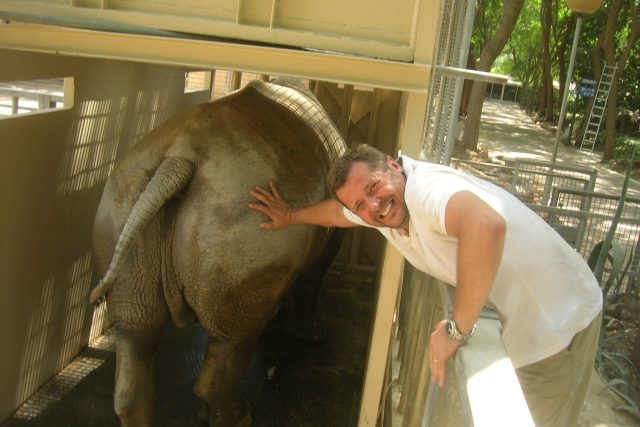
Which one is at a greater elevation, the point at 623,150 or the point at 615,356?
the point at 623,150

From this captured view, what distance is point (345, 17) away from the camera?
10.6ft

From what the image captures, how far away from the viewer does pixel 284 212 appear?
3.45 meters

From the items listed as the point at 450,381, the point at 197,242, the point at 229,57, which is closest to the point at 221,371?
the point at 197,242

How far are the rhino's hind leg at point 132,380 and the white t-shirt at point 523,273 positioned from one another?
1.66 meters

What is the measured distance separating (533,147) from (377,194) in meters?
21.9

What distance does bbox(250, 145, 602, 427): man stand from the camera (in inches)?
88.2

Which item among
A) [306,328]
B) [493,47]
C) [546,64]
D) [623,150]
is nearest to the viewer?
[306,328]

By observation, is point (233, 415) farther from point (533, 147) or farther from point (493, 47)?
point (533, 147)

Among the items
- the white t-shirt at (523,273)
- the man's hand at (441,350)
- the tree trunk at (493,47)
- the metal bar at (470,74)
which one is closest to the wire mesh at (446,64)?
the metal bar at (470,74)

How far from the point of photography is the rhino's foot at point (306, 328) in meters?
5.99

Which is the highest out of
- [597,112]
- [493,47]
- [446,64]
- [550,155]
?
[493,47]

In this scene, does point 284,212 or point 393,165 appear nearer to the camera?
point 393,165

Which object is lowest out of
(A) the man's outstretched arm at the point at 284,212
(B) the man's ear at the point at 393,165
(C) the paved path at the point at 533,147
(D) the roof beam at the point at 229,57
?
(C) the paved path at the point at 533,147

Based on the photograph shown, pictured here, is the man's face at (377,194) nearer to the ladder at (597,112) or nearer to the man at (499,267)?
the man at (499,267)
